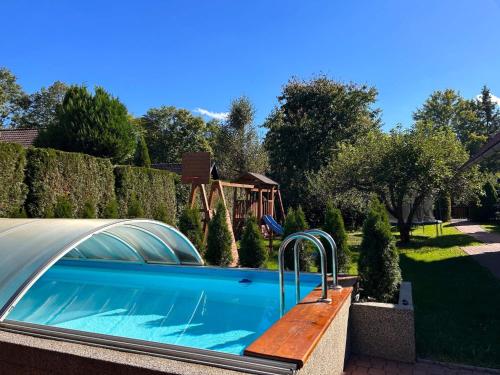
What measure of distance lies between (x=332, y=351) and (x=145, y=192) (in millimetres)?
11332

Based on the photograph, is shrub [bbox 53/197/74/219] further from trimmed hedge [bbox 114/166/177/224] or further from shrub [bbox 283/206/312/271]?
shrub [bbox 283/206/312/271]

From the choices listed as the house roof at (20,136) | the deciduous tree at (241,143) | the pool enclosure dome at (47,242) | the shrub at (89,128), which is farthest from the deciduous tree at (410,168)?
the house roof at (20,136)

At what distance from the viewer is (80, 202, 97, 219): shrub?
1100 cm

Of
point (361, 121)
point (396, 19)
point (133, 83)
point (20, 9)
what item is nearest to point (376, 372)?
point (396, 19)

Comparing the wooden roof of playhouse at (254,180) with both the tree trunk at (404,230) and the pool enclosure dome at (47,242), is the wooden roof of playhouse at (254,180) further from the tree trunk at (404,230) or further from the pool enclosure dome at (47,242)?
the pool enclosure dome at (47,242)

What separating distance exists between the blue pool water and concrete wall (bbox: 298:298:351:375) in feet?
4.46

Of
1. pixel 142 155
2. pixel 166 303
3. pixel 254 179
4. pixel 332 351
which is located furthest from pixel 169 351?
pixel 142 155

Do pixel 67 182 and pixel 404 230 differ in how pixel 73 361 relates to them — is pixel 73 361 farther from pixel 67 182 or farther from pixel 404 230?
pixel 404 230

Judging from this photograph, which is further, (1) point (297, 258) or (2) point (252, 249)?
(2) point (252, 249)

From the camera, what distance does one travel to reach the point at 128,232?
721cm

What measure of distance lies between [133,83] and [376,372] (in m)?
27.8

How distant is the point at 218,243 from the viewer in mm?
9453

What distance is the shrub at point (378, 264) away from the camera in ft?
18.7

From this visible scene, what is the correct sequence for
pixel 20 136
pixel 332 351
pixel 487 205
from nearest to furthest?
pixel 332 351 → pixel 20 136 → pixel 487 205
